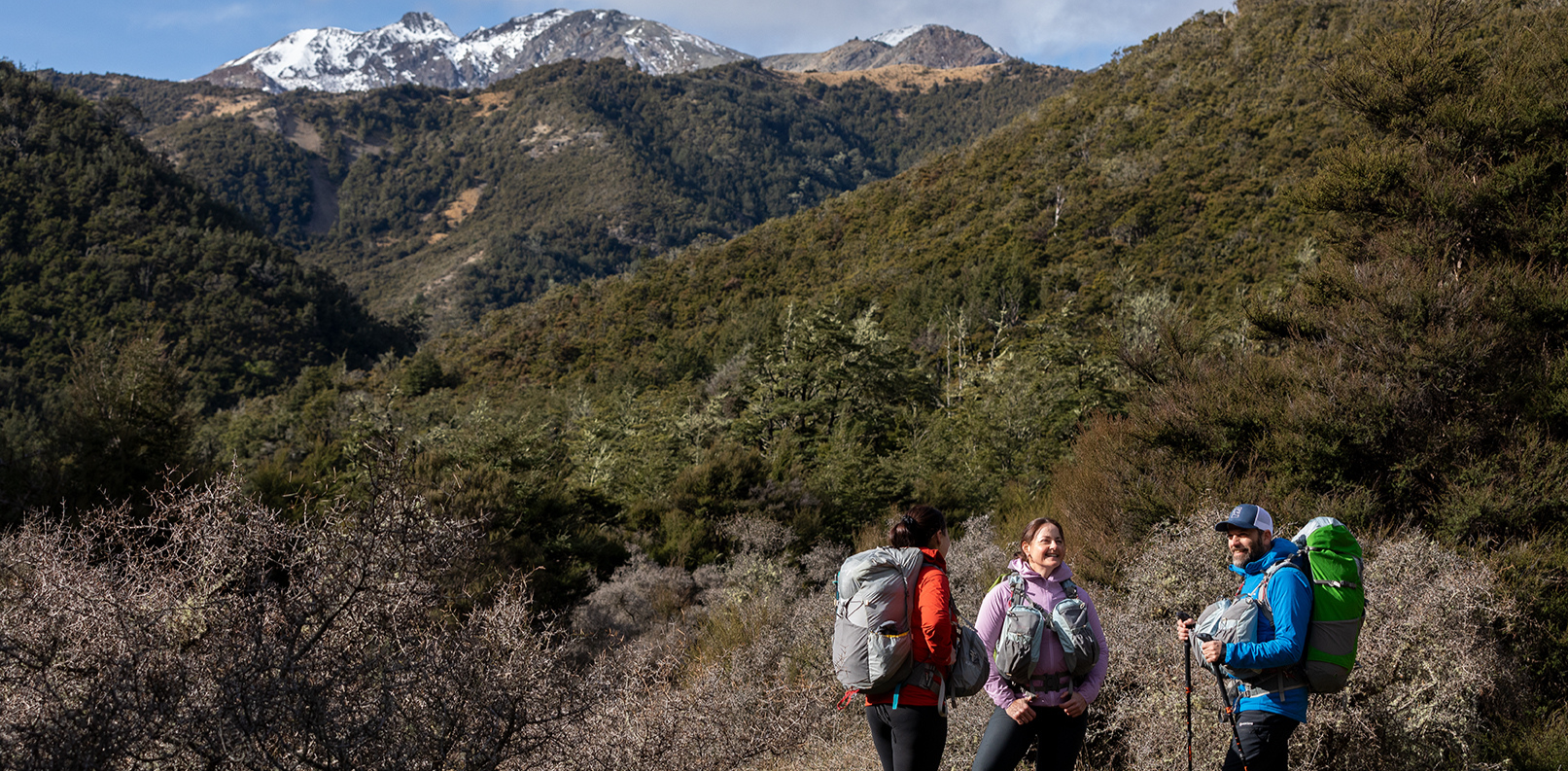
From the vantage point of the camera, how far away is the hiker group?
2570mm

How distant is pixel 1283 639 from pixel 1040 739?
0.87 m

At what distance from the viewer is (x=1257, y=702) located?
8.77 feet

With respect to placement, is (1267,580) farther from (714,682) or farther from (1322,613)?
(714,682)

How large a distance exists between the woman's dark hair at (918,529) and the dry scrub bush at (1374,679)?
1962mm

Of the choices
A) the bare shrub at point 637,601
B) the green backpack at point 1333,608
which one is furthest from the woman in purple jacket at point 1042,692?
the bare shrub at point 637,601

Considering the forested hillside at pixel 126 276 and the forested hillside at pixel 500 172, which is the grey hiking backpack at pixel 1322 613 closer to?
the forested hillside at pixel 126 276

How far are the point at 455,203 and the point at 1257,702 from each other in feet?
609

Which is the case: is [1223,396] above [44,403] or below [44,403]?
above

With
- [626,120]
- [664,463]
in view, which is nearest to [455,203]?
[626,120]

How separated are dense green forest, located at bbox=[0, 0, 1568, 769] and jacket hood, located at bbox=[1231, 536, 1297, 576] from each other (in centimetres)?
154

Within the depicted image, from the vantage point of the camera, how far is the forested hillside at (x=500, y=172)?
140125 millimetres

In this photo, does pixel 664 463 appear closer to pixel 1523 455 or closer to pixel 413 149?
pixel 1523 455

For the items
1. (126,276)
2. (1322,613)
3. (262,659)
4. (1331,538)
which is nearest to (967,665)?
(1322,613)

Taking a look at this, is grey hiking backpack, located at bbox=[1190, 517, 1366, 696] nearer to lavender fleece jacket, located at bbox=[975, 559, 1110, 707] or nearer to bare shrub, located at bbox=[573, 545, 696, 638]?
lavender fleece jacket, located at bbox=[975, 559, 1110, 707]
